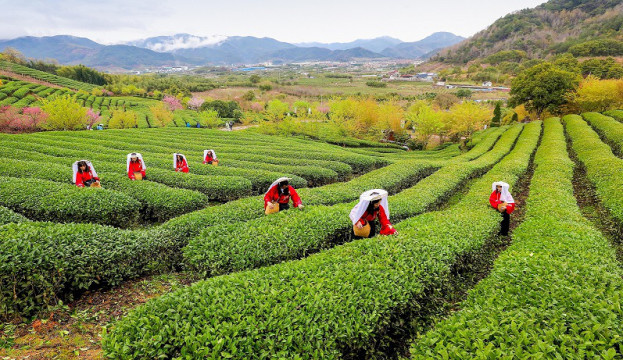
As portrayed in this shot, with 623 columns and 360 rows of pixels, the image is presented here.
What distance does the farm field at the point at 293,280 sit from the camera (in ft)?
13.3

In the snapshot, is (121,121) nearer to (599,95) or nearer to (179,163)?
(179,163)

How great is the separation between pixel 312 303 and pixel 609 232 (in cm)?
1197

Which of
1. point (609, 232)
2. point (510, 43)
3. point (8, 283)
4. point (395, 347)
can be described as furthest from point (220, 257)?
point (510, 43)

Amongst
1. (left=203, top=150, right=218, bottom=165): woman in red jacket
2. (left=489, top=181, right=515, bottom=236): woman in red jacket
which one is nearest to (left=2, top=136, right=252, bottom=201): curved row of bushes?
(left=203, top=150, right=218, bottom=165): woman in red jacket

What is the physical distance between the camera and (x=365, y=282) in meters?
5.39

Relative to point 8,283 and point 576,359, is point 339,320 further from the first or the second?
point 8,283

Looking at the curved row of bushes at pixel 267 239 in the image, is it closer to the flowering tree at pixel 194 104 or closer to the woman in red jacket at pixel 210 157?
the woman in red jacket at pixel 210 157

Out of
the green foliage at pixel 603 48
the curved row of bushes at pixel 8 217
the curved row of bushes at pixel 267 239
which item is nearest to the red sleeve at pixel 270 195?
the curved row of bushes at pixel 267 239

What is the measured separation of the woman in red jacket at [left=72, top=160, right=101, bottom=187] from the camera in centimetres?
1105

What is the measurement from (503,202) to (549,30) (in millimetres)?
179600

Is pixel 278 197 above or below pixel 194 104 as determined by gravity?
below

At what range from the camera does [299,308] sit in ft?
15.3

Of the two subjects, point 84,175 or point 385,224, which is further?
point 84,175

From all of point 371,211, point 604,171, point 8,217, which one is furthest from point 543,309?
point 604,171
